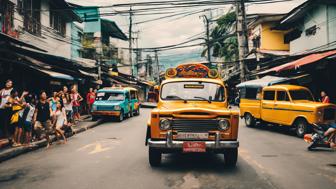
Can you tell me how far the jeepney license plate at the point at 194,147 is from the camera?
6543mm

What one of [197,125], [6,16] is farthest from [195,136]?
[6,16]

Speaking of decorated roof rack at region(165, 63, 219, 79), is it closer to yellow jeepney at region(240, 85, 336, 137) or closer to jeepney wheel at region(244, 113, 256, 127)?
yellow jeepney at region(240, 85, 336, 137)

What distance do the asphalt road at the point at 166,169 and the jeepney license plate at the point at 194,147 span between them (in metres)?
0.49

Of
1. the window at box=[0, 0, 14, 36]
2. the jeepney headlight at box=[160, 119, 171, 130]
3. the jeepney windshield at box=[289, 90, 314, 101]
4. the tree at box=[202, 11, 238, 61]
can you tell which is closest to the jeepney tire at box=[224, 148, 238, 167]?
the jeepney headlight at box=[160, 119, 171, 130]

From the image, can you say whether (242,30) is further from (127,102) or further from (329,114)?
(329,114)

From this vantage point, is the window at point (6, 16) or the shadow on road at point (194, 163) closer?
the shadow on road at point (194, 163)

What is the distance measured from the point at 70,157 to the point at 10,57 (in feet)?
20.5

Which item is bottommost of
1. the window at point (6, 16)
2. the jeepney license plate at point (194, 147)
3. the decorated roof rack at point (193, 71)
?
the jeepney license plate at point (194, 147)

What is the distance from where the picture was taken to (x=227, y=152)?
707 cm

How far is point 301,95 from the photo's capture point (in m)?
13.8

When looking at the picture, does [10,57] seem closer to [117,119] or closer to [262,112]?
[117,119]

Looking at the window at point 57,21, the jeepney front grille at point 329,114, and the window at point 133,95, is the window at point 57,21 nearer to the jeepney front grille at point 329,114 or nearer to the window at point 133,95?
the window at point 133,95

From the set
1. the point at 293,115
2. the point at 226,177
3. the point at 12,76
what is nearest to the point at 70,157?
the point at 226,177

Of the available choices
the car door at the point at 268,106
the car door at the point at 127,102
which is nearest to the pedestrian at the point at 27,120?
the car door at the point at 268,106
